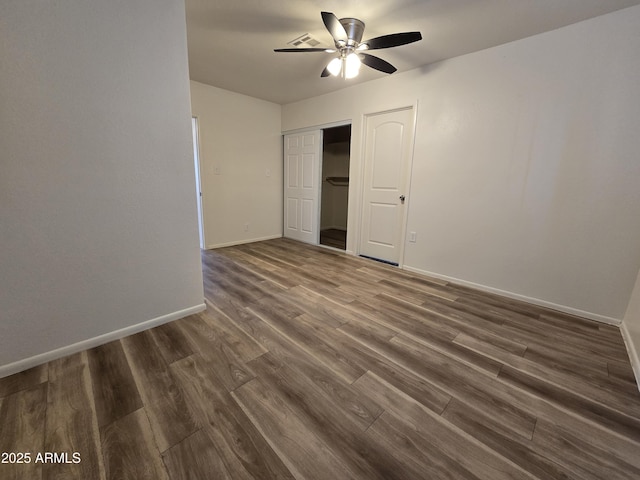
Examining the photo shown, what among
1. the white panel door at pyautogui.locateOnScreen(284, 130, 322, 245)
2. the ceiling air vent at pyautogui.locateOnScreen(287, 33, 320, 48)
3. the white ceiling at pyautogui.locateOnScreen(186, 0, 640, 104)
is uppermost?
the ceiling air vent at pyautogui.locateOnScreen(287, 33, 320, 48)

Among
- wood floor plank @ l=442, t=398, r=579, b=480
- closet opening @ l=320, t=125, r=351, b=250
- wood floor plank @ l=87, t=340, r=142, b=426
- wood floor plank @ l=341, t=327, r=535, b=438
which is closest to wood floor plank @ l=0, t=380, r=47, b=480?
wood floor plank @ l=87, t=340, r=142, b=426

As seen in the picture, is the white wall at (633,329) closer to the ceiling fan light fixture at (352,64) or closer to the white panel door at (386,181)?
the white panel door at (386,181)

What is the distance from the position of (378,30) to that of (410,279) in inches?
96.8

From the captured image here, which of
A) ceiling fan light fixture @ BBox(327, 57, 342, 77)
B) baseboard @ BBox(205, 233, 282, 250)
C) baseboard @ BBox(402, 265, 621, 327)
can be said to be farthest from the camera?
baseboard @ BBox(205, 233, 282, 250)

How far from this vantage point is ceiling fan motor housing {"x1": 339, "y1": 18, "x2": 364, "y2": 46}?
2.05m

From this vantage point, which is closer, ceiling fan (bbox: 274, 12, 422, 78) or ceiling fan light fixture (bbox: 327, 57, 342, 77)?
ceiling fan (bbox: 274, 12, 422, 78)

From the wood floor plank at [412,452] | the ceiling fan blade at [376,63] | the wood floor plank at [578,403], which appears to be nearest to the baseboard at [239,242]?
the ceiling fan blade at [376,63]

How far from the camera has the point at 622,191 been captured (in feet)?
6.61

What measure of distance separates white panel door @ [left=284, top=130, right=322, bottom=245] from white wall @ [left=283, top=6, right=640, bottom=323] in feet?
4.89

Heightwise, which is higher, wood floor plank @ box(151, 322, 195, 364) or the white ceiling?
the white ceiling

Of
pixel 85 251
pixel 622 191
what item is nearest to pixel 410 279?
pixel 622 191

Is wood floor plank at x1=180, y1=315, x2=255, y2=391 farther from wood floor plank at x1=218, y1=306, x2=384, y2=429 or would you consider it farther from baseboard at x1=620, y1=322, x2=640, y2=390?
baseboard at x1=620, y1=322, x2=640, y2=390

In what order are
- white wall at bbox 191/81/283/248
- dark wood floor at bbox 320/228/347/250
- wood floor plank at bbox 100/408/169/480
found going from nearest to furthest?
wood floor plank at bbox 100/408/169/480 < white wall at bbox 191/81/283/248 < dark wood floor at bbox 320/228/347/250

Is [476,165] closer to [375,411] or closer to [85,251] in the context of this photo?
[375,411]
